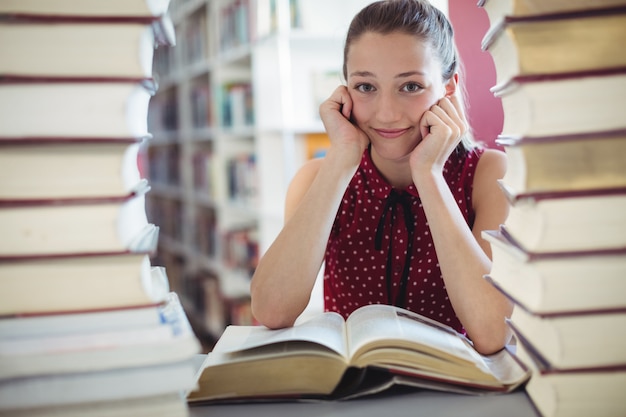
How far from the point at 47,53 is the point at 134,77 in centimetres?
8

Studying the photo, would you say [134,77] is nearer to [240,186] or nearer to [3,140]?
[3,140]

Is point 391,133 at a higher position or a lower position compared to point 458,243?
higher

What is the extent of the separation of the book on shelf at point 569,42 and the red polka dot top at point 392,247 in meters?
0.75

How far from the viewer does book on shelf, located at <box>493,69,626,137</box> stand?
575 millimetres

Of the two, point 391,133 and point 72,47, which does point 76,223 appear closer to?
point 72,47

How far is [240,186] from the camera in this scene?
3252mm

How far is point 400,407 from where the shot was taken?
672mm

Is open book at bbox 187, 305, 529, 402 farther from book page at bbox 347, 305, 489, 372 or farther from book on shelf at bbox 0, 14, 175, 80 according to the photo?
book on shelf at bbox 0, 14, 175, 80

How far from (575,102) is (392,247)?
79 centimetres

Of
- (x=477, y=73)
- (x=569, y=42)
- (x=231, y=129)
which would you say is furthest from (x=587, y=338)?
(x=231, y=129)

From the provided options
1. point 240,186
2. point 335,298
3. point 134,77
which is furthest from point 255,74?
point 134,77

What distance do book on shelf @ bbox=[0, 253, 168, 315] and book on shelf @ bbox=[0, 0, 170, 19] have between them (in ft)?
0.72

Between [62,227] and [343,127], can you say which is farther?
[343,127]

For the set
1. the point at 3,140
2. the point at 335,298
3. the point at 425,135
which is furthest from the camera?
the point at 335,298
